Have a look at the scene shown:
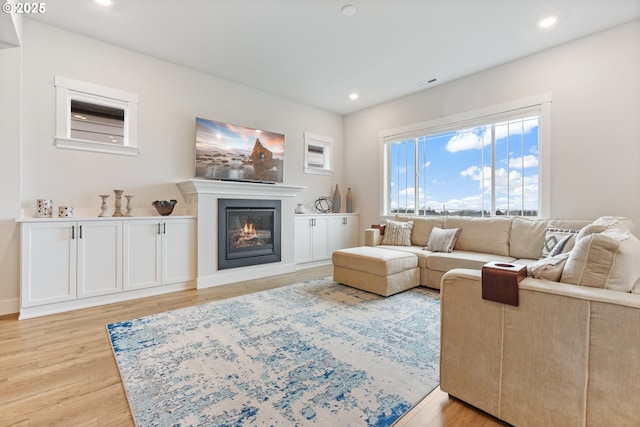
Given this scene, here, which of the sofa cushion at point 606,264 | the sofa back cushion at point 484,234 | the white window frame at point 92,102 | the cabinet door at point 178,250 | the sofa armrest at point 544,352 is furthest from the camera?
the sofa back cushion at point 484,234

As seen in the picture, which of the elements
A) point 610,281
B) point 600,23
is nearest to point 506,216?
point 600,23

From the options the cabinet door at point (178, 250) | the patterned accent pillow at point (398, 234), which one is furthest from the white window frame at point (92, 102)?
the patterned accent pillow at point (398, 234)

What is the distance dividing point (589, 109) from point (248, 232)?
A: 443 centimetres

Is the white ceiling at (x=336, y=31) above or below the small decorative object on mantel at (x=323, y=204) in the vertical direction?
above

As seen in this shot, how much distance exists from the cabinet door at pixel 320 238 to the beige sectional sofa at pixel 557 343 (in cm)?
360

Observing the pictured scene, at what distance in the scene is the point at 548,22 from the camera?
9.75ft

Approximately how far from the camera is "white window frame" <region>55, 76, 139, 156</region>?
122 inches

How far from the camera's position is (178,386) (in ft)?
5.39

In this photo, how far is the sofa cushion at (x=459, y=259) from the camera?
10.6ft

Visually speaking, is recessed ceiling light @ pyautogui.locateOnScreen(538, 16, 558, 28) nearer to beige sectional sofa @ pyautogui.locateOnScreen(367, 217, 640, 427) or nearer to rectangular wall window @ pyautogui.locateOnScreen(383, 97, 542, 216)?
rectangular wall window @ pyautogui.locateOnScreen(383, 97, 542, 216)

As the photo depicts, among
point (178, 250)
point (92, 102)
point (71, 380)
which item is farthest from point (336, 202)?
point (71, 380)

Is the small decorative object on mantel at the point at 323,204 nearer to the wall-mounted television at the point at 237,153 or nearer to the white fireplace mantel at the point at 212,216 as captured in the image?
the wall-mounted television at the point at 237,153

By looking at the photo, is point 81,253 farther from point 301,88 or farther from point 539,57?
point 539,57

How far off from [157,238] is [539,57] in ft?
16.8
